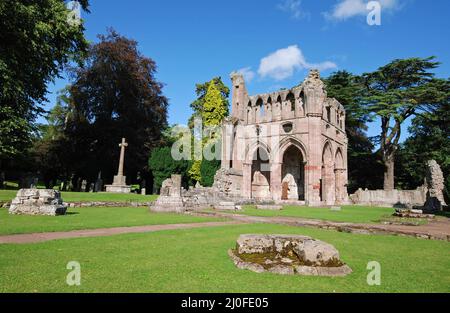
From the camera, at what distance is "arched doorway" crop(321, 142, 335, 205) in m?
32.7

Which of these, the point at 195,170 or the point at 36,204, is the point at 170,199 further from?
the point at 195,170

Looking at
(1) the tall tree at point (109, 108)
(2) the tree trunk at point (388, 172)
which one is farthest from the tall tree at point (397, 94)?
(1) the tall tree at point (109, 108)

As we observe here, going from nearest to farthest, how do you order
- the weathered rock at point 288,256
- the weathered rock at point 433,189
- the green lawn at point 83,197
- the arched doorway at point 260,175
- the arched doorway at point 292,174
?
the weathered rock at point 288,256, the green lawn at point 83,197, the weathered rock at point 433,189, the arched doorway at point 292,174, the arched doorway at point 260,175

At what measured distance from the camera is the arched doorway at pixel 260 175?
3444 centimetres

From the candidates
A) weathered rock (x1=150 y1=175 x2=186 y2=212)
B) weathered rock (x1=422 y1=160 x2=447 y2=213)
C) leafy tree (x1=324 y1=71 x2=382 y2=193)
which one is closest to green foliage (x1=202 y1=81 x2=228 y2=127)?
leafy tree (x1=324 y1=71 x2=382 y2=193)

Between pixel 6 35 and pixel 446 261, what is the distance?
2298 centimetres

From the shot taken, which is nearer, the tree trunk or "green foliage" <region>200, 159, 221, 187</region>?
the tree trunk

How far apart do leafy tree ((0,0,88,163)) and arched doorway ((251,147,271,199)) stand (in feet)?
65.2

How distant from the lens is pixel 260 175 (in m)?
34.9

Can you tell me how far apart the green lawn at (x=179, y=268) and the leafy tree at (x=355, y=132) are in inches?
1358

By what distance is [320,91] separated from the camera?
30.1 metres

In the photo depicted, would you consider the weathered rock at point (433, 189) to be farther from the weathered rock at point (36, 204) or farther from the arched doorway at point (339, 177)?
the weathered rock at point (36, 204)

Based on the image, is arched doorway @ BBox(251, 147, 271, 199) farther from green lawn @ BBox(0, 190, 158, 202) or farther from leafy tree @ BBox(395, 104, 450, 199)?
leafy tree @ BBox(395, 104, 450, 199)

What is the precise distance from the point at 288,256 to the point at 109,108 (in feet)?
115
